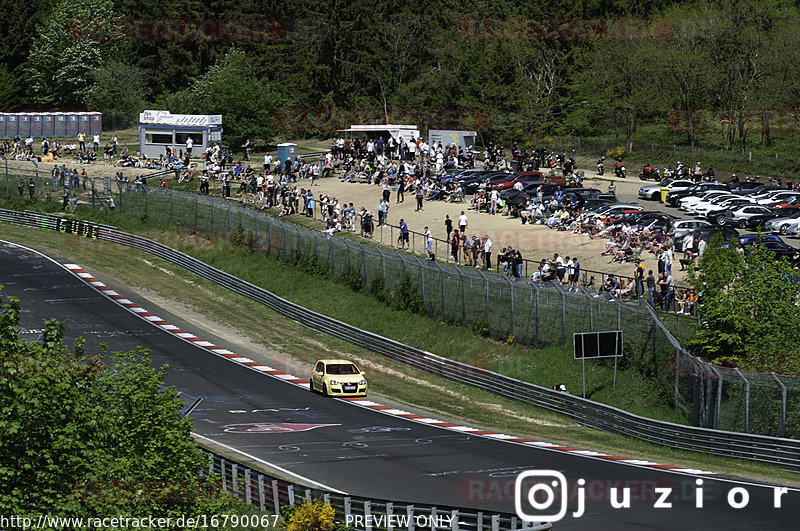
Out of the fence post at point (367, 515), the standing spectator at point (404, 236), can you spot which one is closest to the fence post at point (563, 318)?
the standing spectator at point (404, 236)

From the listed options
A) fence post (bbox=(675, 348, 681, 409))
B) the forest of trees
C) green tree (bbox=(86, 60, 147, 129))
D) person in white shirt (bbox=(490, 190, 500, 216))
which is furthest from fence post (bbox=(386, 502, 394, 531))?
green tree (bbox=(86, 60, 147, 129))

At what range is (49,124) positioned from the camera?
92188mm

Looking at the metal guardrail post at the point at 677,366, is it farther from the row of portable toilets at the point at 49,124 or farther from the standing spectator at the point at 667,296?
the row of portable toilets at the point at 49,124

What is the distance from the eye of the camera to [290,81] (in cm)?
11194

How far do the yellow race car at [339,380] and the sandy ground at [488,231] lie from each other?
14149 mm

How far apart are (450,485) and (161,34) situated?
100 m

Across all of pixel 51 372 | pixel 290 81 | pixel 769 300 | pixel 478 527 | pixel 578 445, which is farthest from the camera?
pixel 290 81

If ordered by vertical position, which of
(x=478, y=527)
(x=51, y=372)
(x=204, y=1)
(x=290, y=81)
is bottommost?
(x=478, y=527)

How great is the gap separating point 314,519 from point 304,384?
1954 centimetres

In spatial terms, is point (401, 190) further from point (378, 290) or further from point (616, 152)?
point (616, 152)

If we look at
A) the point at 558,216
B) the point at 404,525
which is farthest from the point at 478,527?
the point at 558,216

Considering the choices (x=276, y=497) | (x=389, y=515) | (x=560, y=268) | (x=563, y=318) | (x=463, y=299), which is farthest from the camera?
(x=560, y=268)

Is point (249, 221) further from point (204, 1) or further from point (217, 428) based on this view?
point (204, 1)

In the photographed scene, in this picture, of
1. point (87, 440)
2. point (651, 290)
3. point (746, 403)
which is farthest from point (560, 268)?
point (87, 440)
